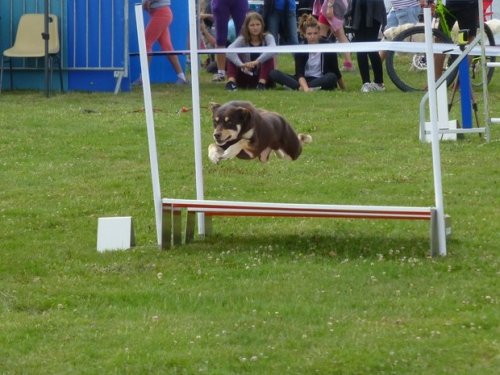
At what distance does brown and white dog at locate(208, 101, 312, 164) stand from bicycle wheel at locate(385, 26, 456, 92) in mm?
8324

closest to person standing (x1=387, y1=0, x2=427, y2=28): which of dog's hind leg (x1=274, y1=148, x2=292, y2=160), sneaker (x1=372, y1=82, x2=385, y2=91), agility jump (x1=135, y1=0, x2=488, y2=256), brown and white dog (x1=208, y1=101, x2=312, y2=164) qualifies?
sneaker (x1=372, y1=82, x2=385, y2=91)

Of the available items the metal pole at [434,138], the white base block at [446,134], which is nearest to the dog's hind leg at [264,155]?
the metal pole at [434,138]

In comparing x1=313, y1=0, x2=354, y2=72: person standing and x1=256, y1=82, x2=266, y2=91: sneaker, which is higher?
x1=313, y1=0, x2=354, y2=72: person standing

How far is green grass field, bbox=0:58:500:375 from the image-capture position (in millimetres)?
6035

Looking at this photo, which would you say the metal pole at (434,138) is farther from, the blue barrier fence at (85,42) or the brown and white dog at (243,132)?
the blue barrier fence at (85,42)

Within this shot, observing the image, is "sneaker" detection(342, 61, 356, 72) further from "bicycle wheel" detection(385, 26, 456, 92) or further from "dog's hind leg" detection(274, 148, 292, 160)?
"dog's hind leg" detection(274, 148, 292, 160)

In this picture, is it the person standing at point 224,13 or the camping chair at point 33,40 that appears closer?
the person standing at point 224,13

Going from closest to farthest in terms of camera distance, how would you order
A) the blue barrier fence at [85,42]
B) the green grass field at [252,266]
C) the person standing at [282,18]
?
the green grass field at [252,266]
the blue barrier fence at [85,42]
the person standing at [282,18]

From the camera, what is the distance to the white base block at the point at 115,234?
8367 mm

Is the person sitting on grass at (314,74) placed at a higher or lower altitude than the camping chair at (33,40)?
lower

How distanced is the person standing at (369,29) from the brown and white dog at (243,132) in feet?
32.2

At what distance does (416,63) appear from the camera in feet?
60.7

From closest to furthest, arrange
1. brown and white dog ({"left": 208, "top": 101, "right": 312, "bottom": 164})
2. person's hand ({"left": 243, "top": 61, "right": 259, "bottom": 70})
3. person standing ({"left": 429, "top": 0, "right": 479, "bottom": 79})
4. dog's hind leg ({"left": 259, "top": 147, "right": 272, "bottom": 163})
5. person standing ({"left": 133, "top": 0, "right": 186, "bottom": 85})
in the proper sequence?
1. brown and white dog ({"left": 208, "top": 101, "right": 312, "bottom": 164})
2. dog's hind leg ({"left": 259, "top": 147, "right": 272, "bottom": 163})
3. person standing ({"left": 429, "top": 0, "right": 479, "bottom": 79})
4. person's hand ({"left": 243, "top": 61, "right": 259, "bottom": 70})
5. person standing ({"left": 133, "top": 0, "right": 186, "bottom": 85})

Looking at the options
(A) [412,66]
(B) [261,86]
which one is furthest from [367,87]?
(A) [412,66]
